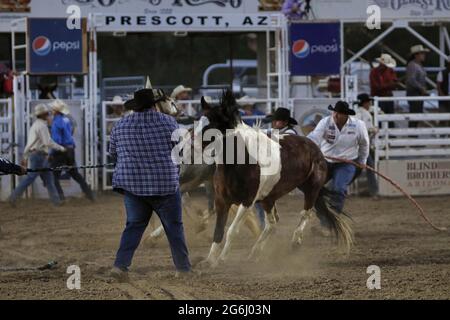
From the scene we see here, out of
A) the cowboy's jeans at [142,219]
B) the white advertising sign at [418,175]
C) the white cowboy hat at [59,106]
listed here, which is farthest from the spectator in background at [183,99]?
the cowboy's jeans at [142,219]

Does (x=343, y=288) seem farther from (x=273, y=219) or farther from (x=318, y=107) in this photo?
(x=318, y=107)

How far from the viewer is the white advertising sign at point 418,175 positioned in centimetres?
1612

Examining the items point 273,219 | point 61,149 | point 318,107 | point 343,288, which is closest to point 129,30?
point 61,149

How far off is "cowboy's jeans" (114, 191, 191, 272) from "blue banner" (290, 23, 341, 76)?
29.2 feet

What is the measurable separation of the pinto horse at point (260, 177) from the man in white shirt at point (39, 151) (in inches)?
238

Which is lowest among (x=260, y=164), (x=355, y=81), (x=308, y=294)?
(x=308, y=294)

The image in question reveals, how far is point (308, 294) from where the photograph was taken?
710 centimetres

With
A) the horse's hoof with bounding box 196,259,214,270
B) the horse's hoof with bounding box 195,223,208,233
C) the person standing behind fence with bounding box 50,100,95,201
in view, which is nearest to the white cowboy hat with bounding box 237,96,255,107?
the person standing behind fence with bounding box 50,100,95,201

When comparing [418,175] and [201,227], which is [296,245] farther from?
[418,175]

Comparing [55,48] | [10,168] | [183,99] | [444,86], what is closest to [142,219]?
[10,168]

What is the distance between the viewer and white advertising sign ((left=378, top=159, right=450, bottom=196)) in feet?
52.9

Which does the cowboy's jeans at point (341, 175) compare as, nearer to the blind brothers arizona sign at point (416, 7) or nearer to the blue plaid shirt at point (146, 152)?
the blue plaid shirt at point (146, 152)

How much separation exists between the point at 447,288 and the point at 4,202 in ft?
32.3

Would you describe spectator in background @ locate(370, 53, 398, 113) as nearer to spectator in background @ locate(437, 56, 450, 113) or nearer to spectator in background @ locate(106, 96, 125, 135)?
spectator in background @ locate(437, 56, 450, 113)
